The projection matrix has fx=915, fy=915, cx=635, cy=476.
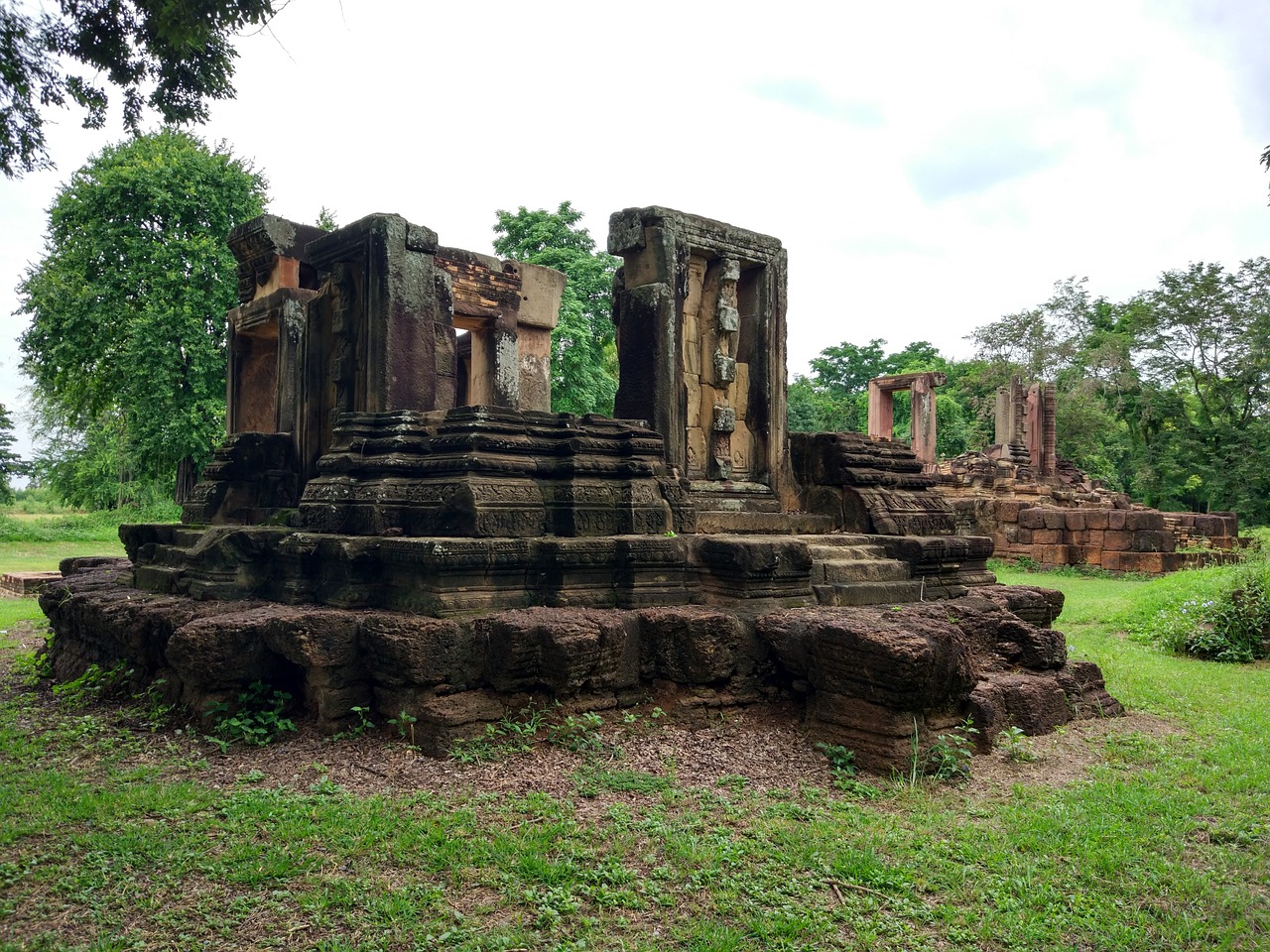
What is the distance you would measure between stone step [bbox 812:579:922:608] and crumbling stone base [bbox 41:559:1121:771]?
1.18ft

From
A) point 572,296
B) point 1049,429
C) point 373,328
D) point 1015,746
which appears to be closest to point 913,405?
point 1049,429

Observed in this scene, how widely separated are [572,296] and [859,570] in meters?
19.1

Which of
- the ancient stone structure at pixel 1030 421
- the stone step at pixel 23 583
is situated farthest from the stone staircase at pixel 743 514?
the ancient stone structure at pixel 1030 421

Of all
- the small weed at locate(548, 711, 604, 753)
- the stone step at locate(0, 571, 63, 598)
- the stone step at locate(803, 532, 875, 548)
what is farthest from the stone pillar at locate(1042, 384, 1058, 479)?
the small weed at locate(548, 711, 604, 753)

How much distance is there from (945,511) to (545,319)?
6.29m

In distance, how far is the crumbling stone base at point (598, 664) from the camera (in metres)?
4.46

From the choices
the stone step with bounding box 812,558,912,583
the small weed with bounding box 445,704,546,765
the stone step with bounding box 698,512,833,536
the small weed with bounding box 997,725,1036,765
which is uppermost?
the stone step with bounding box 698,512,833,536

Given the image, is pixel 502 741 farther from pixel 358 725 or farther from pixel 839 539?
pixel 839 539

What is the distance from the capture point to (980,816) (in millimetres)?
3869

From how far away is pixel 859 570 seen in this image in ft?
20.4

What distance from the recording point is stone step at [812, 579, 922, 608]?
231 inches

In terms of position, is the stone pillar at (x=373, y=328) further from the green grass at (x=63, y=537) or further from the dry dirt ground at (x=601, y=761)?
the green grass at (x=63, y=537)

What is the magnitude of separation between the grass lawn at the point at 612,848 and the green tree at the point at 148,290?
16.7m

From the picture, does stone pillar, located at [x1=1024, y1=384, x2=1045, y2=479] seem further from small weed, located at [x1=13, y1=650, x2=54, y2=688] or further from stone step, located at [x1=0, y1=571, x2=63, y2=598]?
small weed, located at [x1=13, y1=650, x2=54, y2=688]
